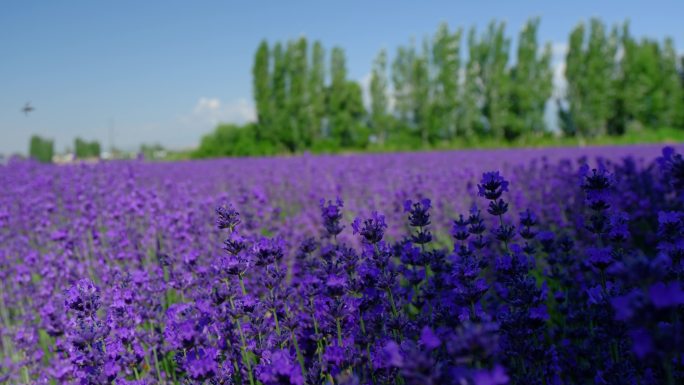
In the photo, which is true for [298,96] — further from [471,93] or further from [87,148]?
[87,148]

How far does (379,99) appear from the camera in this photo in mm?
34094

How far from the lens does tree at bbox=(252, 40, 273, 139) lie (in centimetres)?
3328

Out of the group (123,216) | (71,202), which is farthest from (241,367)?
(71,202)

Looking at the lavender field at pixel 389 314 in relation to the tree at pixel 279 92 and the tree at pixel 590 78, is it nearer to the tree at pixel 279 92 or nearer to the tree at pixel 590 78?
the tree at pixel 279 92

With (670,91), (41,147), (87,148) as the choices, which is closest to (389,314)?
(670,91)

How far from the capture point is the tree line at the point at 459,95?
30.9 m

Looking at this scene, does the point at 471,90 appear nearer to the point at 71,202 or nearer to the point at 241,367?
the point at 71,202

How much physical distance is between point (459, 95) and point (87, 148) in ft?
111

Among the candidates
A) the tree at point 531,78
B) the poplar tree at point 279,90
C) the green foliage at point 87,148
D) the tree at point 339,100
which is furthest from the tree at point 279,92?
the green foliage at point 87,148

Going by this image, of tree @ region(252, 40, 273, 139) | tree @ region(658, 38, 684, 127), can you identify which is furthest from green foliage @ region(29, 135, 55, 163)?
tree @ region(658, 38, 684, 127)

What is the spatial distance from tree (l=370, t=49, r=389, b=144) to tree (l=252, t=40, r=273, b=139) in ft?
22.8

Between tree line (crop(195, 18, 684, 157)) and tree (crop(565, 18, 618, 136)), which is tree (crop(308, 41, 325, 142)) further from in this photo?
tree (crop(565, 18, 618, 136))

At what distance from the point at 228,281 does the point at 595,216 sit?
142 cm

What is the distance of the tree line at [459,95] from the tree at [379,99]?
0.22 feet
